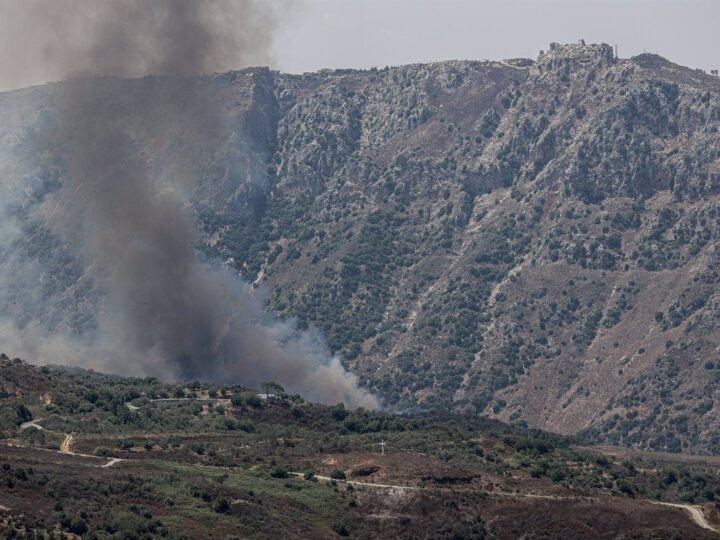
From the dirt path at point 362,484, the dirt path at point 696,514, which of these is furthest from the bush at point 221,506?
the dirt path at point 696,514

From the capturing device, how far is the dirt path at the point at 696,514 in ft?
565

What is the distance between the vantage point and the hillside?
154 m

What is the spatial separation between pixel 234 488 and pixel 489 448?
39.8 meters

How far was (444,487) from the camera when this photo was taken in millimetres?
176125

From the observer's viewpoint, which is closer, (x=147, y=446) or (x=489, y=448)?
(x=147, y=446)

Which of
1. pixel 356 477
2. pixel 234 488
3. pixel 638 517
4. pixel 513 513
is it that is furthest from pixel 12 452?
pixel 638 517

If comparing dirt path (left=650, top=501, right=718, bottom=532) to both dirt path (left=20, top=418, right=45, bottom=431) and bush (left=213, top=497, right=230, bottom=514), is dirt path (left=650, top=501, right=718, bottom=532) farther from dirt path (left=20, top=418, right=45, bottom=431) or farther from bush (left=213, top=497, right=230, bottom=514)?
dirt path (left=20, top=418, right=45, bottom=431)

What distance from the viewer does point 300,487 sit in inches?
6767

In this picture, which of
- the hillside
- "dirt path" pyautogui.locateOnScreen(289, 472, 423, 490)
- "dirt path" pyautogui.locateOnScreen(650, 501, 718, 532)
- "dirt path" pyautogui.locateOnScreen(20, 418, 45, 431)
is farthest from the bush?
"dirt path" pyautogui.locateOnScreen(650, 501, 718, 532)

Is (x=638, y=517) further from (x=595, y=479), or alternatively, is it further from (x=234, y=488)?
(x=234, y=488)

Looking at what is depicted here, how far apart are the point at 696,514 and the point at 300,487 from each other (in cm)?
3688

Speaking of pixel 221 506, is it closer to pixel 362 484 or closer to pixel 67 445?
pixel 362 484

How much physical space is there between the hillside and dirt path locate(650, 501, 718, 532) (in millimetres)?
280

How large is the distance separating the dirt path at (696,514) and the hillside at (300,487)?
28 centimetres
